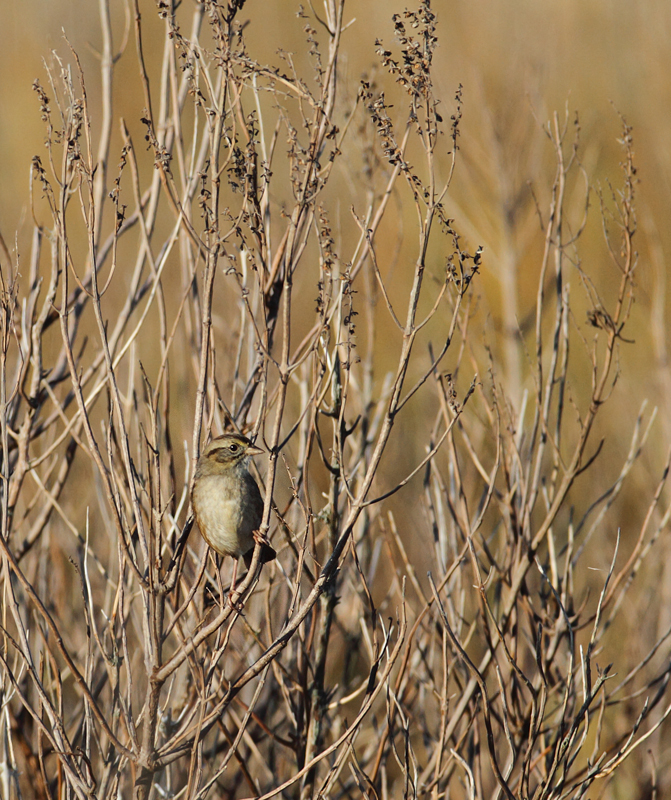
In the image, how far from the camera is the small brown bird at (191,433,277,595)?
3.18m

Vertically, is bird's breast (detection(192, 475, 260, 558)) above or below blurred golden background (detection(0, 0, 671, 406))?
below

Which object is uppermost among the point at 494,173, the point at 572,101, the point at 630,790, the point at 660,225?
the point at 572,101

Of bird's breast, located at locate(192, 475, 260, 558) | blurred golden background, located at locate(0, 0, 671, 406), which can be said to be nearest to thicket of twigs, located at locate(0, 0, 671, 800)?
bird's breast, located at locate(192, 475, 260, 558)

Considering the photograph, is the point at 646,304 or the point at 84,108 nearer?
the point at 84,108

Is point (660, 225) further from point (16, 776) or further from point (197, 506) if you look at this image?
point (16, 776)

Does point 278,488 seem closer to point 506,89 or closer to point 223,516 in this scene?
point 223,516

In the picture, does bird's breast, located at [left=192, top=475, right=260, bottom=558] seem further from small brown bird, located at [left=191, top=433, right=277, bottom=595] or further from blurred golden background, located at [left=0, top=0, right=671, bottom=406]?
A: blurred golden background, located at [left=0, top=0, right=671, bottom=406]

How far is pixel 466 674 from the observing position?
12.3 ft

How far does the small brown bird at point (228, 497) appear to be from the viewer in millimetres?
3180

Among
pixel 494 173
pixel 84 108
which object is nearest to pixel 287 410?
pixel 494 173

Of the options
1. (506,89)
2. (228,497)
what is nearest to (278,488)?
(228,497)

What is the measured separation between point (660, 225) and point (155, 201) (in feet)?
28.4

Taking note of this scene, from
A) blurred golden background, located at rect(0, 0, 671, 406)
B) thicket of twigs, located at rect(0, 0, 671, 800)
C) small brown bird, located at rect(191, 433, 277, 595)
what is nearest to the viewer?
thicket of twigs, located at rect(0, 0, 671, 800)

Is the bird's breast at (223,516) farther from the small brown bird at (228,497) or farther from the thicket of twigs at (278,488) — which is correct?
the thicket of twigs at (278,488)
